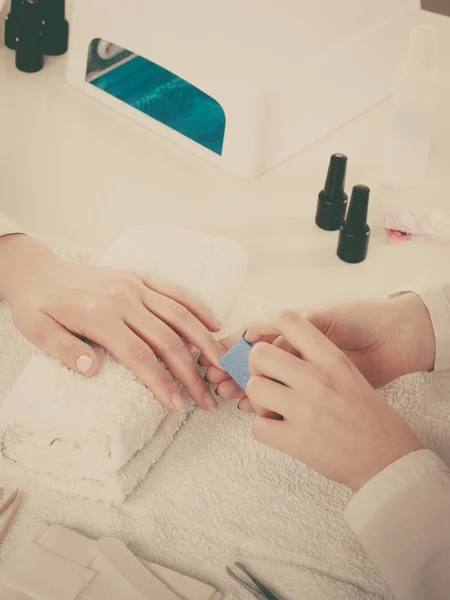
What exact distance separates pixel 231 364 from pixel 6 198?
0.52m

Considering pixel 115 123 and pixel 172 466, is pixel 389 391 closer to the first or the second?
pixel 172 466

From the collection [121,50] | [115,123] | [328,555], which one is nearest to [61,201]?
[115,123]

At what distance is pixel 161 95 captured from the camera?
1.29 meters

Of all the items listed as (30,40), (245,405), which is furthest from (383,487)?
(30,40)

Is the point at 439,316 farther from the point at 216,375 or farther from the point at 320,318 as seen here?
the point at 216,375

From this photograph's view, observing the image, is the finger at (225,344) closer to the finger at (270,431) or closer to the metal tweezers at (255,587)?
the finger at (270,431)

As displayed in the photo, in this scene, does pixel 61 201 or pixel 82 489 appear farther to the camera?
pixel 61 201

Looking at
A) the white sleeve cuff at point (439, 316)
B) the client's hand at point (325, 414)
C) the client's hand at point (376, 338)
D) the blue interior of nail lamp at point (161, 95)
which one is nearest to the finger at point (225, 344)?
the client's hand at point (376, 338)

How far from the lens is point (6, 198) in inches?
45.2

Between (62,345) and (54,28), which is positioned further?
(54,28)

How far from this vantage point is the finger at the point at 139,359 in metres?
0.79

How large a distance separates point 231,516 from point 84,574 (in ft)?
0.51

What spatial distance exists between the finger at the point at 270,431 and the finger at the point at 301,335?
69 millimetres

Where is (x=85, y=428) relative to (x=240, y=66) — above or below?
below
